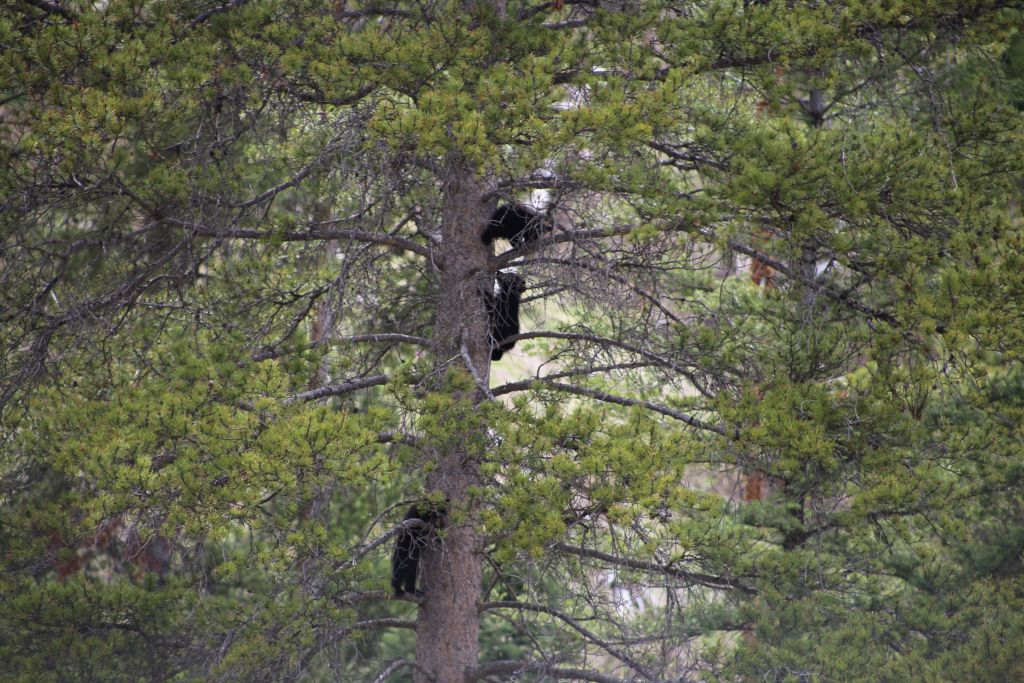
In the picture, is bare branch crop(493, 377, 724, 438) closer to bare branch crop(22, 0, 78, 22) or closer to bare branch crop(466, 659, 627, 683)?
bare branch crop(466, 659, 627, 683)

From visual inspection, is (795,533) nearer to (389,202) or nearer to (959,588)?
(959,588)

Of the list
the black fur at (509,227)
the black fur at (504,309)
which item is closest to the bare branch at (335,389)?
the black fur at (504,309)

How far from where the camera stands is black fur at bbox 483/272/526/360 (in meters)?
6.40

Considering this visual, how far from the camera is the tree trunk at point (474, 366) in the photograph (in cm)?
645

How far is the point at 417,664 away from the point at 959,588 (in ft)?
15.0

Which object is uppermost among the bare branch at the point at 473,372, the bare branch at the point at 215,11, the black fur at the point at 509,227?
the bare branch at the point at 215,11

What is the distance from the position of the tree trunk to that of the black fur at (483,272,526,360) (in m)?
0.08

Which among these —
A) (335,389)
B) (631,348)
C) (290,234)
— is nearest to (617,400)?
(631,348)

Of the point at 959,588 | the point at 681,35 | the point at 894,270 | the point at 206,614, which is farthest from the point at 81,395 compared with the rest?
the point at 959,588

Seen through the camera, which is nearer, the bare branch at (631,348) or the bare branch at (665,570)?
the bare branch at (665,570)

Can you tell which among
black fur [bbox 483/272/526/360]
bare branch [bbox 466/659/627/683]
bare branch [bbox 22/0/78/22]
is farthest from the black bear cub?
bare branch [bbox 22/0/78/22]

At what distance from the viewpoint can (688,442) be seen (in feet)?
17.3

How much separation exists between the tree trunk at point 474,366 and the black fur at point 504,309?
8cm

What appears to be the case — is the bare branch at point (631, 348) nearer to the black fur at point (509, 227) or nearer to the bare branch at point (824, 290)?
the black fur at point (509, 227)
